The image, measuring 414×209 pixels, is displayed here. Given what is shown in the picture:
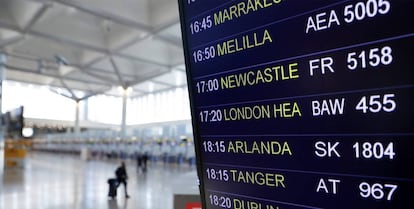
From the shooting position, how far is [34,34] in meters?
24.0

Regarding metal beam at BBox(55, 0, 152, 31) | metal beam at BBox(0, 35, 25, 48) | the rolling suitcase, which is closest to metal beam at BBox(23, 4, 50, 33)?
metal beam at BBox(55, 0, 152, 31)

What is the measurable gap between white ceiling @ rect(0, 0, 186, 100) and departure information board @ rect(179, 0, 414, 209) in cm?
1794

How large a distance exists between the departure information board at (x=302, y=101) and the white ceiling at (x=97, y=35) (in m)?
17.9

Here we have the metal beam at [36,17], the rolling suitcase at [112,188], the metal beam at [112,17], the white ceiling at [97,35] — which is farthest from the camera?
the metal beam at [36,17]

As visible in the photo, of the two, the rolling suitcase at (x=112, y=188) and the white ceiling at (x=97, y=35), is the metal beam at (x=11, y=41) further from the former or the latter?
the rolling suitcase at (x=112, y=188)

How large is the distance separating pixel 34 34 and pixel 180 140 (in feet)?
44.1

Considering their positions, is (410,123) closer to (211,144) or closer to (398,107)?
(398,107)

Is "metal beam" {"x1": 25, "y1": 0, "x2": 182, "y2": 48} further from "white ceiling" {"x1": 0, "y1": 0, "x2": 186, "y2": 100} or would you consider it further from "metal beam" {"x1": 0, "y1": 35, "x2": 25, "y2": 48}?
"metal beam" {"x1": 0, "y1": 35, "x2": 25, "y2": 48}

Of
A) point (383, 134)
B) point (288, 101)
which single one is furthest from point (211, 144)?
point (383, 134)

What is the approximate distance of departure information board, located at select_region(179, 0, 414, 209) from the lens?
1.17 metres

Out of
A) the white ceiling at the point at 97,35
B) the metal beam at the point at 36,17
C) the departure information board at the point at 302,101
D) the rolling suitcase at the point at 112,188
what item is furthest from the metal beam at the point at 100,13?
the departure information board at the point at 302,101

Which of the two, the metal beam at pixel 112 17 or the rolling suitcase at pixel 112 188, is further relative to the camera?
the metal beam at pixel 112 17

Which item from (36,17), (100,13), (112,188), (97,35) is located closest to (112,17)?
(100,13)

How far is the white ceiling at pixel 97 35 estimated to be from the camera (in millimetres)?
19719
